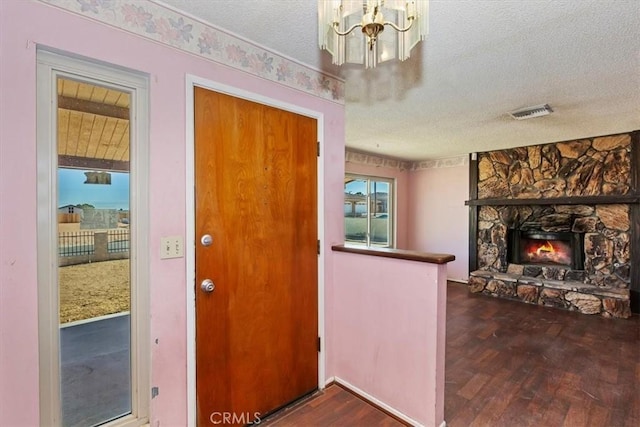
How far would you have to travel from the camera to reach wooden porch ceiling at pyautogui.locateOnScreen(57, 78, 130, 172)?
1366 millimetres

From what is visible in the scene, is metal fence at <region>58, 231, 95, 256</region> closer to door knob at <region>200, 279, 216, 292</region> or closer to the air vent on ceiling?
door knob at <region>200, 279, 216, 292</region>

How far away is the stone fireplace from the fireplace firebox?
12mm

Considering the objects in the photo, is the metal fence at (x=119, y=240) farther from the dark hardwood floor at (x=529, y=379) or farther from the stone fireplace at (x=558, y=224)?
the stone fireplace at (x=558, y=224)

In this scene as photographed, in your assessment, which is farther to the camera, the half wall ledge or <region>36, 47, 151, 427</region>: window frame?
the half wall ledge

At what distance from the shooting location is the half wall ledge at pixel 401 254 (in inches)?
65.9

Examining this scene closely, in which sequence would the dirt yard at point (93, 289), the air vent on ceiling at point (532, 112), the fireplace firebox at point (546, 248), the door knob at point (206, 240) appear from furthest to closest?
the fireplace firebox at point (546, 248), the air vent on ceiling at point (532, 112), the door knob at point (206, 240), the dirt yard at point (93, 289)

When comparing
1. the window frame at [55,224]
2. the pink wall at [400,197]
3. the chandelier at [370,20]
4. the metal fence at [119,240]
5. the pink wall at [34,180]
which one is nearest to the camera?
the chandelier at [370,20]

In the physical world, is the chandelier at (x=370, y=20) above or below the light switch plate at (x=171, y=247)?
above

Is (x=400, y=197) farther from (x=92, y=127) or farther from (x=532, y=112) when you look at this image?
(x=92, y=127)

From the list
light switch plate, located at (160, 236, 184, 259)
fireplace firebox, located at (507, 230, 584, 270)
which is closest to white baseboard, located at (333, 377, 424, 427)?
light switch plate, located at (160, 236, 184, 259)

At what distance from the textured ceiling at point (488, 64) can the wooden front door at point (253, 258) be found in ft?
1.46

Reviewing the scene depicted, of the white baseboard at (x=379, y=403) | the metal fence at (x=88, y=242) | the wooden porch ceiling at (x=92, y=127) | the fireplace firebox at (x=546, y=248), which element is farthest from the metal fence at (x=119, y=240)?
the fireplace firebox at (x=546, y=248)

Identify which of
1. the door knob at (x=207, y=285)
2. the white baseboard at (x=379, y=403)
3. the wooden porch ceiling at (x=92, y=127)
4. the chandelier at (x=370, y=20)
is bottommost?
the white baseboard at (x=379, y=403)

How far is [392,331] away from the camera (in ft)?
6.29
